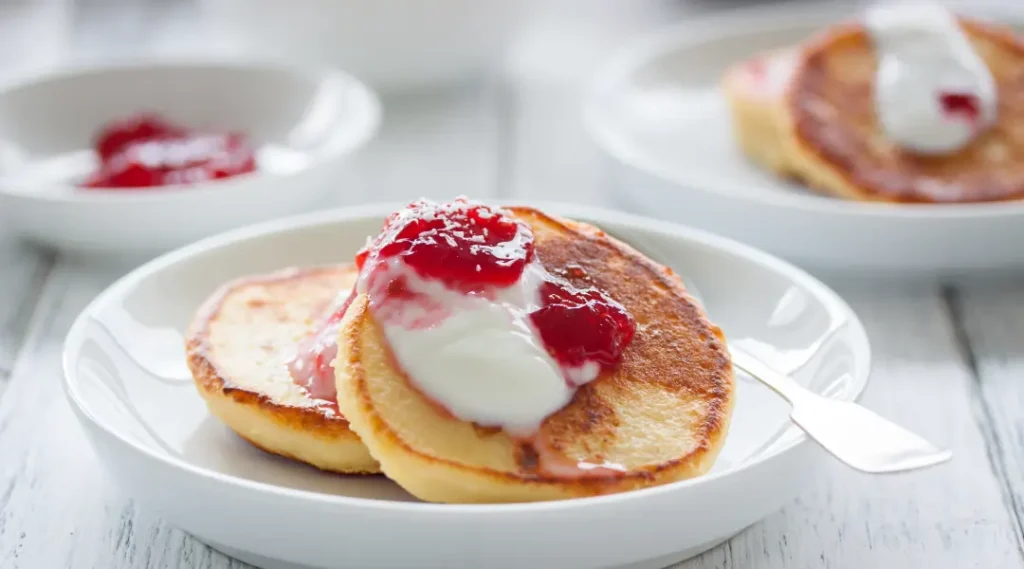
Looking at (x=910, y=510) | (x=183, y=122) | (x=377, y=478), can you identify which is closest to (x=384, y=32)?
(x=183, y=122)

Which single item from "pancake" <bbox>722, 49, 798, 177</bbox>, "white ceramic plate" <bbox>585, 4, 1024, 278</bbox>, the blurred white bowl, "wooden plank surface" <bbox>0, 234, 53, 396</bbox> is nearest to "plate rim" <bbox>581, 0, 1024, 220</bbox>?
"white ceramic plate" <bbox>585, 4, 1024, 278</bbox>

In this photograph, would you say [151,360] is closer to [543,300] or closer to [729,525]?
[543,300]

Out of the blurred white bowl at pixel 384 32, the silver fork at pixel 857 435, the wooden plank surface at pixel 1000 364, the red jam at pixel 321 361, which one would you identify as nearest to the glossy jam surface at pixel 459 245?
the red jam at pixel 321 361

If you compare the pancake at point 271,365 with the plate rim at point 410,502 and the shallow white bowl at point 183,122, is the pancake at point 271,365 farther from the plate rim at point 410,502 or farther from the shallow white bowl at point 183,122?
the shallow white bowl at point 183,122

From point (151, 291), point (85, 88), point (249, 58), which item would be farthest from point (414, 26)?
point (151, 291)

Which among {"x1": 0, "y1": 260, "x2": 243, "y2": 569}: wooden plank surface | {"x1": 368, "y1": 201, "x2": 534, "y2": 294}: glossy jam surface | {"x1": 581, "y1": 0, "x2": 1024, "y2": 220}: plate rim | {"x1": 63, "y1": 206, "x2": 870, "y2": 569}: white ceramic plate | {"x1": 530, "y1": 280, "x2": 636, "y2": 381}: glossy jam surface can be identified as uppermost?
{"x1": 368, "y1": 201, "x2": 534, "y2": 294}: glossy jam surface

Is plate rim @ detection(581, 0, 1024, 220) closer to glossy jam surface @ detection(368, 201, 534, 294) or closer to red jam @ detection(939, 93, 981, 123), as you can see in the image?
red jam @ detection(939, 93, 981, 123)

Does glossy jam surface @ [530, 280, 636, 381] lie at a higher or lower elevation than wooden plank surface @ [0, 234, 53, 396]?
higher
